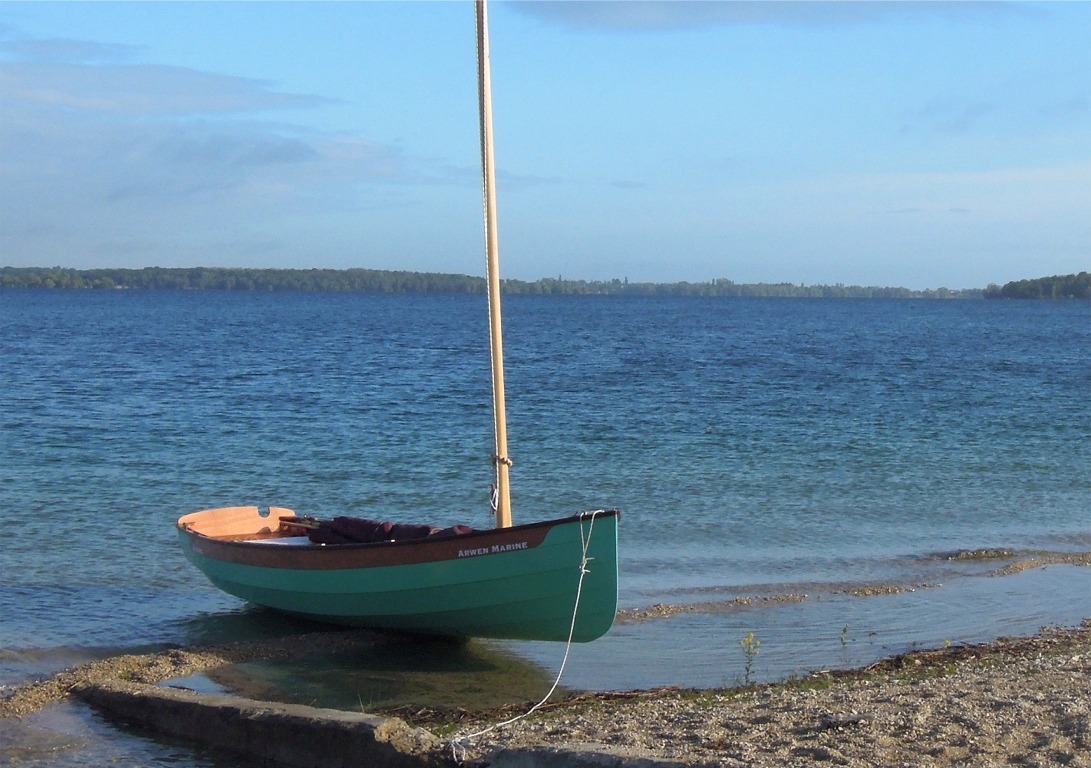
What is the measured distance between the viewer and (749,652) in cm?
1092

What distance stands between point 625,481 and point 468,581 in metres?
11.3

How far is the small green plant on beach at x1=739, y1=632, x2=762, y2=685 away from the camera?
35.4 feet

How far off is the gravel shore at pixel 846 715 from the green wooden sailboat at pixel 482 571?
1.29 meters

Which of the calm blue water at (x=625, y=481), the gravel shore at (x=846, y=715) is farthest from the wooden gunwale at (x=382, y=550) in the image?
the gravel shore at (x=846, y=715)

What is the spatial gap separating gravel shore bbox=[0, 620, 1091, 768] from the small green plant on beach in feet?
1.92

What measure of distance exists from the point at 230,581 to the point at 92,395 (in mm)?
25768

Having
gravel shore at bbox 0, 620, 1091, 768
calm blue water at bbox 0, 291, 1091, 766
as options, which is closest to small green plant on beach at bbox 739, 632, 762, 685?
calm blue water at bbox 0, 291, 1091, 766

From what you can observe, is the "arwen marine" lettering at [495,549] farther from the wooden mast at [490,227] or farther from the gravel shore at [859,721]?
the gravel shore at [859,721]

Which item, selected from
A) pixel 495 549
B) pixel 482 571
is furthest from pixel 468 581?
pixel 495 549

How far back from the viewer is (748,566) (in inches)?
648

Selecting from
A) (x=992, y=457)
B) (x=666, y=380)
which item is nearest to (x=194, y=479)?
(x=992, y=457)

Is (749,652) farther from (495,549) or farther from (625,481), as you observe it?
(625,481)

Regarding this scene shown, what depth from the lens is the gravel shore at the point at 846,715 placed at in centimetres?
704

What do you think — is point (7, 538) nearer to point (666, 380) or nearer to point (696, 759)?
point (696, 759)
